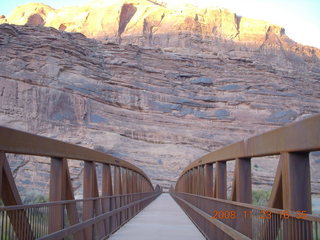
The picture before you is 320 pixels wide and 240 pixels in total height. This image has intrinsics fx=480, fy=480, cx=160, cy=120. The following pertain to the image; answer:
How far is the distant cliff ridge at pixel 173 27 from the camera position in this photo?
94.9 meters

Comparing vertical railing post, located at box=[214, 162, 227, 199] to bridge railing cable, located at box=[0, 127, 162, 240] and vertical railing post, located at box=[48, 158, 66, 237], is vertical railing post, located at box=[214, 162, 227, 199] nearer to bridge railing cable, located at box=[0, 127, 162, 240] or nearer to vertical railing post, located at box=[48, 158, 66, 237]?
bridge railing cable, located at box=[0, 127, 162, 240]

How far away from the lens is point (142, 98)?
67.2m

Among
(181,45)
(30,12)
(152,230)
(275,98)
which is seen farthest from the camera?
(30,12)

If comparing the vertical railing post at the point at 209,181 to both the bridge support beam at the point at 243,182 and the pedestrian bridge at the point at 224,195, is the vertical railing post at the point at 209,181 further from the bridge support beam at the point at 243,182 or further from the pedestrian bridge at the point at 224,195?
the bridge support beam at the point at 243,182

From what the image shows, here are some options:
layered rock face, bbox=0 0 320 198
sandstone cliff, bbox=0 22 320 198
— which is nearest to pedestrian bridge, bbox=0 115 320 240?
layered rock face, bbox=0 0 320 198

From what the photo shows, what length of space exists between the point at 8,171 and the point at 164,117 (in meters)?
61.7

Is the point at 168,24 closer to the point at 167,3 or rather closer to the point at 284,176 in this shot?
the point at 167,3

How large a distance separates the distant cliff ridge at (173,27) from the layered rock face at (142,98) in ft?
41.7

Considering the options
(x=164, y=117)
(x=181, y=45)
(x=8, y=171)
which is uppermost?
(x=181, y=45)

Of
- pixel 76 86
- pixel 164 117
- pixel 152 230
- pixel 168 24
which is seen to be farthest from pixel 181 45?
pixel 152 230

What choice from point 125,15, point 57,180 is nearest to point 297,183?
point 57,180

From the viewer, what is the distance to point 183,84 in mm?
71750

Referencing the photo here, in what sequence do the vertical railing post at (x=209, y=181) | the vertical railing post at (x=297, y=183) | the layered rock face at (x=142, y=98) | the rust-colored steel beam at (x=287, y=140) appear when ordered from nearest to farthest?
the rust-colored steel beam at (x=287, y=140)
the vertical railing post at (x=297, y=183)
the vertical railing post at (x=209, y=181)
the layered rock face at (x=142, y=98)

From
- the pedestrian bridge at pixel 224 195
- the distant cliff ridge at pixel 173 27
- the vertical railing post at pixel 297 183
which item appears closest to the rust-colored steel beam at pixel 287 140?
the pedestrian bridge at pixel 224 195
